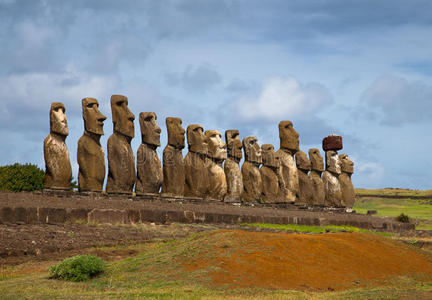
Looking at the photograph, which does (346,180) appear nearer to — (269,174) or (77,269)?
(269,174)

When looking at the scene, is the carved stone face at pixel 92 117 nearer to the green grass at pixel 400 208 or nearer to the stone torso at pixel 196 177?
the stone torso at pixel 196 177

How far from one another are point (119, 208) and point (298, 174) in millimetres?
14654

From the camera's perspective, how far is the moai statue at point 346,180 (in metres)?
31.1

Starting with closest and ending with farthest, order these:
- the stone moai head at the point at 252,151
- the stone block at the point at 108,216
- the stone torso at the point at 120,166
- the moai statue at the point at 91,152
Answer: the stone block at the point at 108,216 < the moai statue at the point at 91,152 < the stone torso at the point at 120,166 < the stone moai head at the point at 252,151

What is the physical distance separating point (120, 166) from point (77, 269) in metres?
9.04

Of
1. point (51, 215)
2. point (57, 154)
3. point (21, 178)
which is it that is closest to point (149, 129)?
point (57, 154)

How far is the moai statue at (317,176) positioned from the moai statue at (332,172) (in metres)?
0.90

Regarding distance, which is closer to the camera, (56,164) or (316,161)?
(56,164)

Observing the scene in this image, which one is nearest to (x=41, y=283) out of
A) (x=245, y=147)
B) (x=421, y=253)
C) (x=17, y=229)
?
(x=17, y=229)

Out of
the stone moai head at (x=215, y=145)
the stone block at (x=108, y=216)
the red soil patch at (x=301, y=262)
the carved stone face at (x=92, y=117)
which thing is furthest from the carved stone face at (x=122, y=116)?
the red soil patch at (x=301, y=262)

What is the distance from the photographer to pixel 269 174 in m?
25.9

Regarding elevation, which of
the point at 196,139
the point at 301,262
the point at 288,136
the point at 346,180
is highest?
the point at 288,136

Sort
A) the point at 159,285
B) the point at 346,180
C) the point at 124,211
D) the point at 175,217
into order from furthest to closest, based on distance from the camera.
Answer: the point at 346,180, the point at 175,217, the point at 124,211, the point at 159,285

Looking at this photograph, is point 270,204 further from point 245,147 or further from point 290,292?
point 290,292
